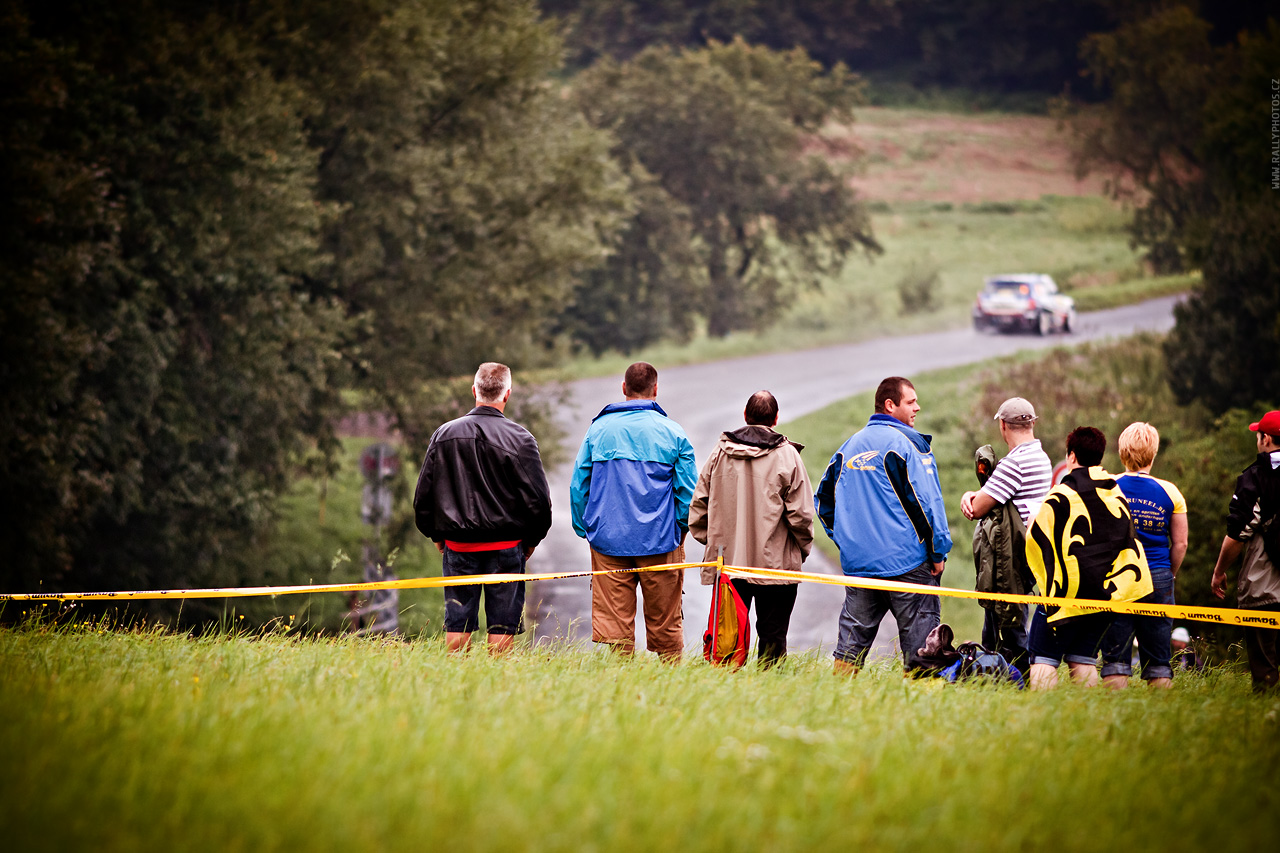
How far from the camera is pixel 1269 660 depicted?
19.8 ft

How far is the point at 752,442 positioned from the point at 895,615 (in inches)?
52.5

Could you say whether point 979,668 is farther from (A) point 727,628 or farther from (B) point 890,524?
(A) point 727,628

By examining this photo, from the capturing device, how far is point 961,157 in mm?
54625

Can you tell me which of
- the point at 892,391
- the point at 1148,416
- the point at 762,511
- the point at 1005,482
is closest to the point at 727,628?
the point at 762,511

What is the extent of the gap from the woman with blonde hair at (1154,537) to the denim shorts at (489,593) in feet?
11.6

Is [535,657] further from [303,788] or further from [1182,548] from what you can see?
[1182,548]

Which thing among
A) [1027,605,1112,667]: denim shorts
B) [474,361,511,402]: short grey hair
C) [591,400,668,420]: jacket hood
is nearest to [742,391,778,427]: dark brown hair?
[591,400,668,420]: jacket hood

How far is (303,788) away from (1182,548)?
5152 millimetres

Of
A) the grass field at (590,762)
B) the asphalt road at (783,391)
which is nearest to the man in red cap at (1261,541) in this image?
the grass field at (590,762)

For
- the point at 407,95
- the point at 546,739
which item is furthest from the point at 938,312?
the point at 546,739

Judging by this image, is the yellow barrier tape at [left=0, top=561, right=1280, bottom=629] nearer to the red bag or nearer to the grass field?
the red bag

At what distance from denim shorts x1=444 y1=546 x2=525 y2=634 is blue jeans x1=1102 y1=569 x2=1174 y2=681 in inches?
137

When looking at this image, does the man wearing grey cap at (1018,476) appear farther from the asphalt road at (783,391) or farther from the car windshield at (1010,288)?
the car windshield at (1010,288)

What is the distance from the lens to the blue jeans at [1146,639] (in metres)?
5.88
